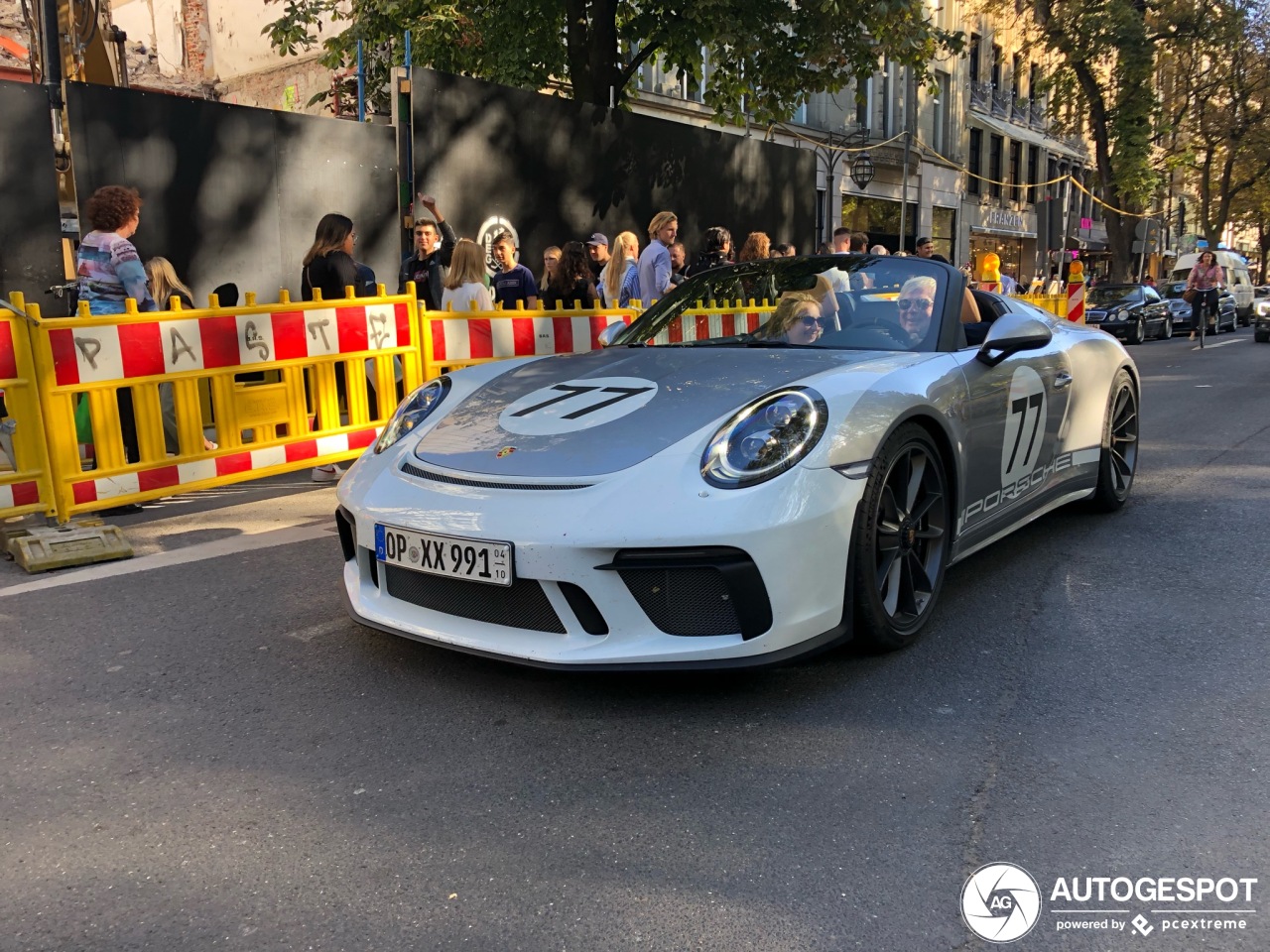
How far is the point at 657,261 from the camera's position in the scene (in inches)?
337

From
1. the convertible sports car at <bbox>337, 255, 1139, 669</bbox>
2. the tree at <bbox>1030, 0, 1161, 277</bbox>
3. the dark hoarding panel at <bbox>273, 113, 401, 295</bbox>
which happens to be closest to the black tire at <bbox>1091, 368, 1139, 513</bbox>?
the convertible sports car at <bbox>337, 255, 1139, 669</bbox>

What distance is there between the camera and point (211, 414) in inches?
225

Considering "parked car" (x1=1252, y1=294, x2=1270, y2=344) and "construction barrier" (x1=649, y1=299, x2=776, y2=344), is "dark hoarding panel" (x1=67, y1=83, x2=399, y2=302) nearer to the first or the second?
"construction barrier" (x1=649, y1=299, x2=776, y2=344)

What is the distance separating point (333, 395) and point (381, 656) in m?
3.10

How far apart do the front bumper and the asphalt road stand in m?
0.23

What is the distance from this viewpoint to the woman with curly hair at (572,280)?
27.3ft

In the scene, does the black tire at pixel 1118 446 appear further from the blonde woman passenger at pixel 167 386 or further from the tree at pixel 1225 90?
the tree at pixel 1225 90

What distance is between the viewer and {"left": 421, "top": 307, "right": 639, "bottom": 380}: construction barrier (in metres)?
6.83

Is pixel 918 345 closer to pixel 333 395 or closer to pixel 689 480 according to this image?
pixel 689 480

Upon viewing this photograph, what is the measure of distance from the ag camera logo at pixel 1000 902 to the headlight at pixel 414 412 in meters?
2.37

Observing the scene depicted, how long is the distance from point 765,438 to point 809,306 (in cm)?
125

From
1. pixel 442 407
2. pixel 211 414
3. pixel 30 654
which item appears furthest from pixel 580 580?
pixel 211 414

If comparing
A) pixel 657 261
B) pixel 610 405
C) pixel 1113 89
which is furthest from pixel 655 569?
pixel 1113 89

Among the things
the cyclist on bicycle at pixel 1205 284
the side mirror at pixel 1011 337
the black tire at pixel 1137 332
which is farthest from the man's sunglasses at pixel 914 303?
the black tire at pixel 1137 332
